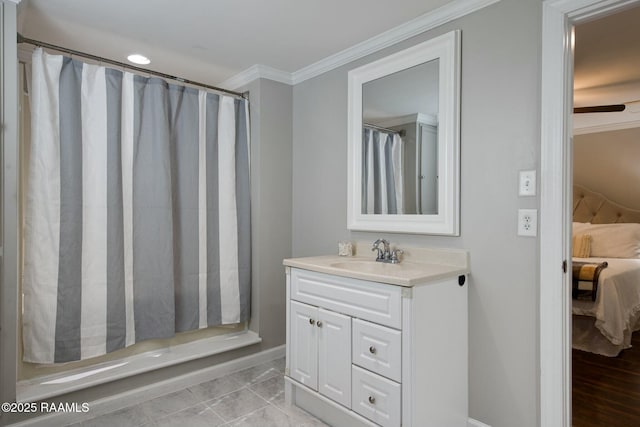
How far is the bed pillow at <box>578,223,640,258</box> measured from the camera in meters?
3.73

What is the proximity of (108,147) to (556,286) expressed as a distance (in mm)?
2545

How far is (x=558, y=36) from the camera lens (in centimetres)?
158

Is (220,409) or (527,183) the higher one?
(527,183)

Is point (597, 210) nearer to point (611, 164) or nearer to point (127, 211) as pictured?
point (611, 164)

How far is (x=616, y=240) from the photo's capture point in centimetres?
380

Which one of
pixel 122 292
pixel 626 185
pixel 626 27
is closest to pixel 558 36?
pixel 626 27

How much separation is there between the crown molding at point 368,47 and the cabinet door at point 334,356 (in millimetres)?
1686

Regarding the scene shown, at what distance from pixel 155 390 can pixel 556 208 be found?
2497 mm

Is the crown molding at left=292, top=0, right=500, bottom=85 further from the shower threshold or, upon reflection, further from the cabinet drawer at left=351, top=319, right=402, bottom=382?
the shower threshold

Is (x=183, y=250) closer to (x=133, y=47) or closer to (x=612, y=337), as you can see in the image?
(x=133, y=47)

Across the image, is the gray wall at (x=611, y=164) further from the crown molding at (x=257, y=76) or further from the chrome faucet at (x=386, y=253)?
the crown molding at (x=257, y=76)

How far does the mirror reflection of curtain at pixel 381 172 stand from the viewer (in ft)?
7.46

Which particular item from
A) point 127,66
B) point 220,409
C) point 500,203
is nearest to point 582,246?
point 500,203

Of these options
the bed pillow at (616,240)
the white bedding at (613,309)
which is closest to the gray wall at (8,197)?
the white bedding at (613,309)
